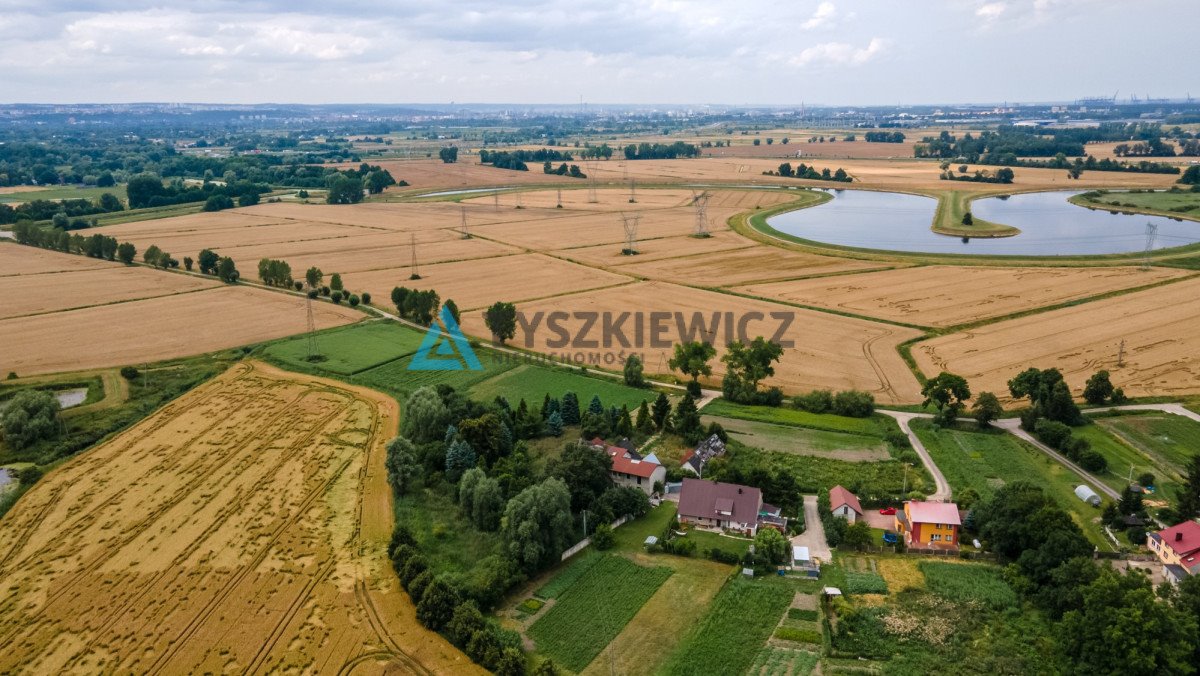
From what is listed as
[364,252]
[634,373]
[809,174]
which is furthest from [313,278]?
[809,174]

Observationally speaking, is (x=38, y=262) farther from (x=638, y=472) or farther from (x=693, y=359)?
(x=638, y=472)

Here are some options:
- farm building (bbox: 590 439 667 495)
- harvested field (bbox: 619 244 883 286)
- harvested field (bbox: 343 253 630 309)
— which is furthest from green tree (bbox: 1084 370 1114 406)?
harvested field (bbox: 343 253 630 309)

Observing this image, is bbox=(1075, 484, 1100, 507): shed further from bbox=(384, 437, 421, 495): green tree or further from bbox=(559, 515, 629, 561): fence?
bbox=(384, 437, 421, 495): green tree

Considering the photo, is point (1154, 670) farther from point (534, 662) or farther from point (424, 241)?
point (424, 241)

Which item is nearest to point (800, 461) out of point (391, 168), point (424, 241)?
point (424, 241)

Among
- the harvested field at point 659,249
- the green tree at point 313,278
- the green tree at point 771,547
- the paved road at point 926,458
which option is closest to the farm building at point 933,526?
the paved road at point 926,458

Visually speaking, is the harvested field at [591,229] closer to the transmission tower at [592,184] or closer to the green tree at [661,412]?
the transmission tower at [592,184]
